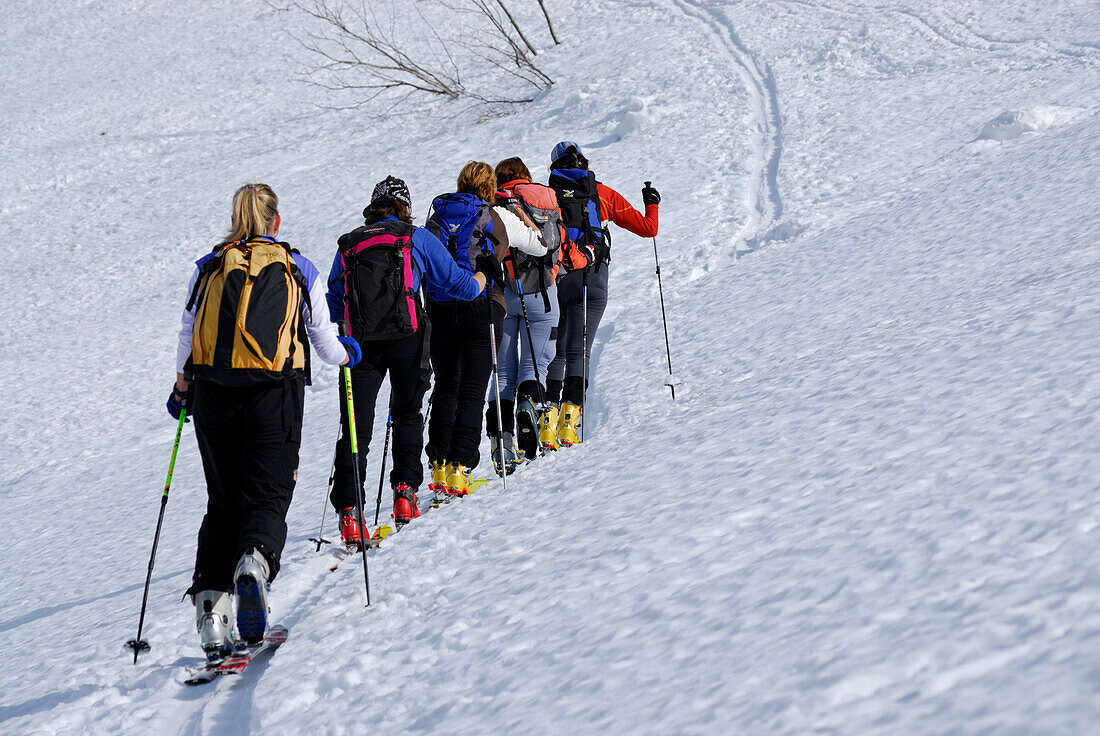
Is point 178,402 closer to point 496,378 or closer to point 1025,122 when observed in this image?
point 496,378

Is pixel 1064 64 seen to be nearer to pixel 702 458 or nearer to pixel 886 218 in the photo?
pixel 886 218

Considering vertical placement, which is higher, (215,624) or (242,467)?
(242,467)

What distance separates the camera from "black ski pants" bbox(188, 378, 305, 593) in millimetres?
3518

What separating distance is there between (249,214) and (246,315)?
0.46 metres

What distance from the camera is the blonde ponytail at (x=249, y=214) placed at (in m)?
3.56

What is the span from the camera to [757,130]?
1434 centimetres

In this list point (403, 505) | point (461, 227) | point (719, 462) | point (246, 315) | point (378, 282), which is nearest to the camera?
point (246, 315)

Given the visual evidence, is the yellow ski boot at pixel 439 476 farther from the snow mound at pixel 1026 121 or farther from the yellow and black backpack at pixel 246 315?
the snow mound at pixel 1026 121

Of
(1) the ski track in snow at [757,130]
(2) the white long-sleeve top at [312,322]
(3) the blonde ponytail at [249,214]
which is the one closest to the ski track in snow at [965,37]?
(1) the ski track in snow at [757,130]

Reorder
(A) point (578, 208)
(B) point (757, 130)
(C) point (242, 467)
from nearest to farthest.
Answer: (C) point (242, 467) → (A) point (578, 208) → (B) point (757, 130)

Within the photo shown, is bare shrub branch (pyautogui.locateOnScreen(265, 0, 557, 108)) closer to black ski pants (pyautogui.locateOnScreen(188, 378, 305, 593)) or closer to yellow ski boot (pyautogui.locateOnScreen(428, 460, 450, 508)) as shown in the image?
yellow ski boot (pyautogui.locateOnScreen(428, 460, 450, 508))

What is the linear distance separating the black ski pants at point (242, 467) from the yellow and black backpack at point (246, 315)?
10cm

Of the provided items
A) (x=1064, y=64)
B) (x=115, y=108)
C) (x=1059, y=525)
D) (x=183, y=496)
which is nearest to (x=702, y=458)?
(x=1059, y=525)

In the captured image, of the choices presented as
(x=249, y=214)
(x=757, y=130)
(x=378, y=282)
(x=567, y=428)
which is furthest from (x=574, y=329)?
(x=757, y=130)
